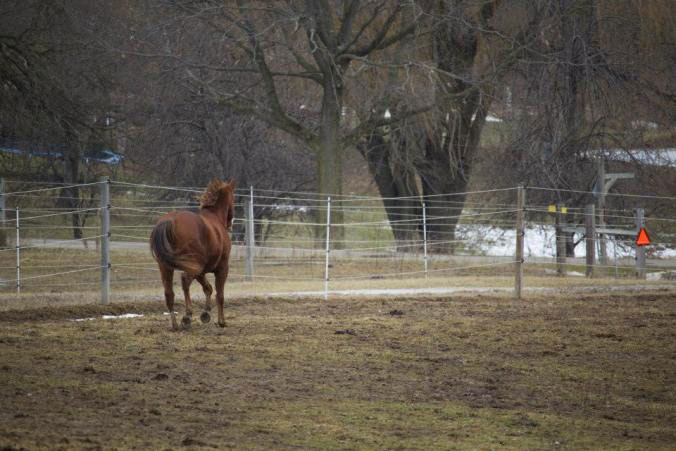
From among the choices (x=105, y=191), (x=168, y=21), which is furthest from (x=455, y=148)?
(x=105, y=191)

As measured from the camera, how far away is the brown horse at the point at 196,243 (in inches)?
399

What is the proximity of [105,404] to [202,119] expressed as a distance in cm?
2005

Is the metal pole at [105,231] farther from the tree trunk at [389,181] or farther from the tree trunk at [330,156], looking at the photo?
the tree trunk at [389,181]

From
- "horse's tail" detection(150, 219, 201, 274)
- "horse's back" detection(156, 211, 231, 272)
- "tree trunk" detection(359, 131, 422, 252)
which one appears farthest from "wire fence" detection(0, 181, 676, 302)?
"horse's tail" detection(150, 219, 201, 274)

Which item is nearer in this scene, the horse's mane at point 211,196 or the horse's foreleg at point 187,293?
the horse's foreleg at point 187,293

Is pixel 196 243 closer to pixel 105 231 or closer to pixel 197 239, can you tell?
pixel 197 239

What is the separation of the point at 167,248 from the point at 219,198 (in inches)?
43.0

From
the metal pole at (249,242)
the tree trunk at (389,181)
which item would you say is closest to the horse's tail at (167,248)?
the metal pole at (249,242)

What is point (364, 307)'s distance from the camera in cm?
1368

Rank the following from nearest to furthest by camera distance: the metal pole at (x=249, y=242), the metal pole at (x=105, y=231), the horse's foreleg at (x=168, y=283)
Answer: the horse's foreleg at (x=168, y=283) < the metal pole at (x=105, y=231) < the metal pole at (x=249, y=242)

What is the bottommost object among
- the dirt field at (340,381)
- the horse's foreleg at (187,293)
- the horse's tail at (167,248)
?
the dirt field at (340,381)

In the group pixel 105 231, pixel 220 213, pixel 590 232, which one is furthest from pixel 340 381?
pixel 590 232

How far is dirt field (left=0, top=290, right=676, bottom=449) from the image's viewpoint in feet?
20.4

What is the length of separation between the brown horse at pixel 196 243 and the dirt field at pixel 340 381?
56 cm
